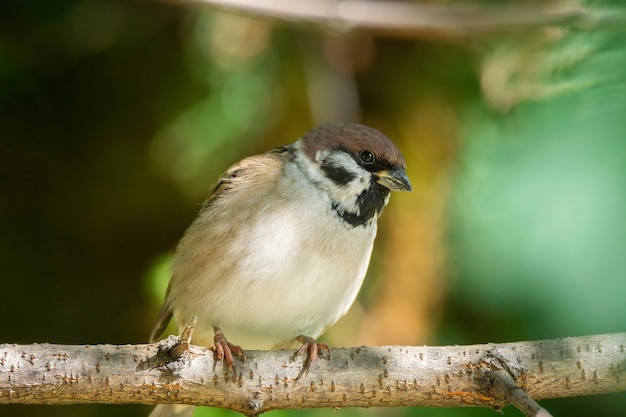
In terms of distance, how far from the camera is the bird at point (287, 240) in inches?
121

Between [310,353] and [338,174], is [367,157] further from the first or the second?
[310,353]

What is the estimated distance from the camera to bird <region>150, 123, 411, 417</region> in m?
3.06

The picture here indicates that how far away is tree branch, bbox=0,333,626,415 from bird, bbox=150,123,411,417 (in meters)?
0.49

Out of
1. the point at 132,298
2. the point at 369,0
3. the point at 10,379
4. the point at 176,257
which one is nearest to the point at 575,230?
the point at 10,379

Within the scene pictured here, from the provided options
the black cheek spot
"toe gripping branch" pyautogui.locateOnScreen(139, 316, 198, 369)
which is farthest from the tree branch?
the black cheek spot

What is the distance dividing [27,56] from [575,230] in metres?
3.76

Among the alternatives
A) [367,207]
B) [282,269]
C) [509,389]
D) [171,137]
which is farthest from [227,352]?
[171,137]

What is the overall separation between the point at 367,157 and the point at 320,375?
106 centimetres

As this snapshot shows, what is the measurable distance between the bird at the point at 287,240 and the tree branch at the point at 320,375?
0.49 meters

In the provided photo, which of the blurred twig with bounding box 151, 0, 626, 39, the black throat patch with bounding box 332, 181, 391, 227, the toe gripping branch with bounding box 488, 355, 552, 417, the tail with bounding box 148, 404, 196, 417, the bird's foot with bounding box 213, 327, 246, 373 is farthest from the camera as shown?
the tail with bounding box 148, 404, 196, 417

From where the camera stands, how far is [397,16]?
11.2 ft

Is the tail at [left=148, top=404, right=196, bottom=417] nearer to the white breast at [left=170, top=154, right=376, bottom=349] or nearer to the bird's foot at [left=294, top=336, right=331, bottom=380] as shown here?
the white breast at [left=170, top=154, right=376, bottom=349]

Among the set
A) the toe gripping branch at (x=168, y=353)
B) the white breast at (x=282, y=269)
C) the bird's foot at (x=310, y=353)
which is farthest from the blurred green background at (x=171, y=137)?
the toe gripping branch at (x=168, y=353)

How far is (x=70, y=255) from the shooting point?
4559 millimetres
